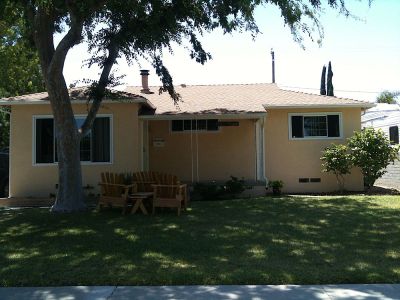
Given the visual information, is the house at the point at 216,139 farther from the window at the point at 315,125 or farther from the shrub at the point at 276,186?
the shrub at the point at 276,186

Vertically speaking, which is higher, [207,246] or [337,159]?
[337,159]

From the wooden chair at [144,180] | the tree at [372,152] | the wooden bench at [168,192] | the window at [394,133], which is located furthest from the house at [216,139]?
the wooden bench at [168,192]

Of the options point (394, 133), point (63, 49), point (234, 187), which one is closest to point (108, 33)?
point (63, 49)

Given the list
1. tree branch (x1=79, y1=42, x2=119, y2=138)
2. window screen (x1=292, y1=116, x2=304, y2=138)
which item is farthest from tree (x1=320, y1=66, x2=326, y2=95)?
tree branch (x1=79, y1=42, x2=119, y2=138)

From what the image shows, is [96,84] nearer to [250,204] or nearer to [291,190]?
[250,204]

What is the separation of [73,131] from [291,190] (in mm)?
8174

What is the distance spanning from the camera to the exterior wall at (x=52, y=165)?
15.0m

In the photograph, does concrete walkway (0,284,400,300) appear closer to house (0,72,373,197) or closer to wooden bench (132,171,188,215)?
wooden bench (132,171,188,215)

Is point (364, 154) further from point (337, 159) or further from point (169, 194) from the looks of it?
point (169, 194)

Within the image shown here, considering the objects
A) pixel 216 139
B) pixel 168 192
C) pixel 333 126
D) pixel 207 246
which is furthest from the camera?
pixel 216 139

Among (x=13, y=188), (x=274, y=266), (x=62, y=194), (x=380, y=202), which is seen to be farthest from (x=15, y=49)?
(x=274, y=266)

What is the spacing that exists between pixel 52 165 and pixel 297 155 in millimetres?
8224

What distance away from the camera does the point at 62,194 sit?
1220 centimetres

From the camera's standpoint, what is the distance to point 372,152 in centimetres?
1553
